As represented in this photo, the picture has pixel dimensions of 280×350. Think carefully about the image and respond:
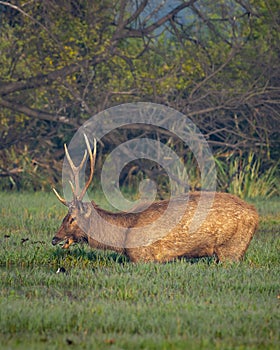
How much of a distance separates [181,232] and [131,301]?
7.29 feet

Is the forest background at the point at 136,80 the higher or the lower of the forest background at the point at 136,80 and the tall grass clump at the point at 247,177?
the higher

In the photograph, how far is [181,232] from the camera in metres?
9.14

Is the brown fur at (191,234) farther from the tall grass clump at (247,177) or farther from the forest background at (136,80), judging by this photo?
the tall grass clump at (247,177)

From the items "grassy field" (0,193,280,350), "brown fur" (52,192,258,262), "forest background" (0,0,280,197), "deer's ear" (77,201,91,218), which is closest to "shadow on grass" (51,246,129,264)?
"grassy field" (0,193,280,350)

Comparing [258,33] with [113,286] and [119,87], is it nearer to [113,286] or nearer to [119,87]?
[119,87]

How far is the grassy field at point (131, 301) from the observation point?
5715 millimetres

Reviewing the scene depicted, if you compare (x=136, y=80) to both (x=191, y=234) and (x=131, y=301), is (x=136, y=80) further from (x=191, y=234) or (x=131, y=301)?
(x=131, y=301)

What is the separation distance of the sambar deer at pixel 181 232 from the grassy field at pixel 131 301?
186 mm

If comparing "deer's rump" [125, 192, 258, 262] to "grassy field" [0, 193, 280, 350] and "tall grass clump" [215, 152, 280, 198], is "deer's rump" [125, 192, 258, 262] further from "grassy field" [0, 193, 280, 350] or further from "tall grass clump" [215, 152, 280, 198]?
"tall grass clump" [215, 152, 280, 198]

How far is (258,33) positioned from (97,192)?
5644 millimetres

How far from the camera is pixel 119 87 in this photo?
19.3 metres

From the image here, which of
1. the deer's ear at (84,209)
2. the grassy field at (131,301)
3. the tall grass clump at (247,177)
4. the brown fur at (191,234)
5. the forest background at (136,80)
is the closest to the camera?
the grassy field at (131,301)

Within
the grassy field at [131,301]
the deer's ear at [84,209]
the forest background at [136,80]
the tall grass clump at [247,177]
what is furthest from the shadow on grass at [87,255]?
the tall grass clump at [247,177]

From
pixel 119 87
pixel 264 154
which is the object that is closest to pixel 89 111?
pixel 119 87
